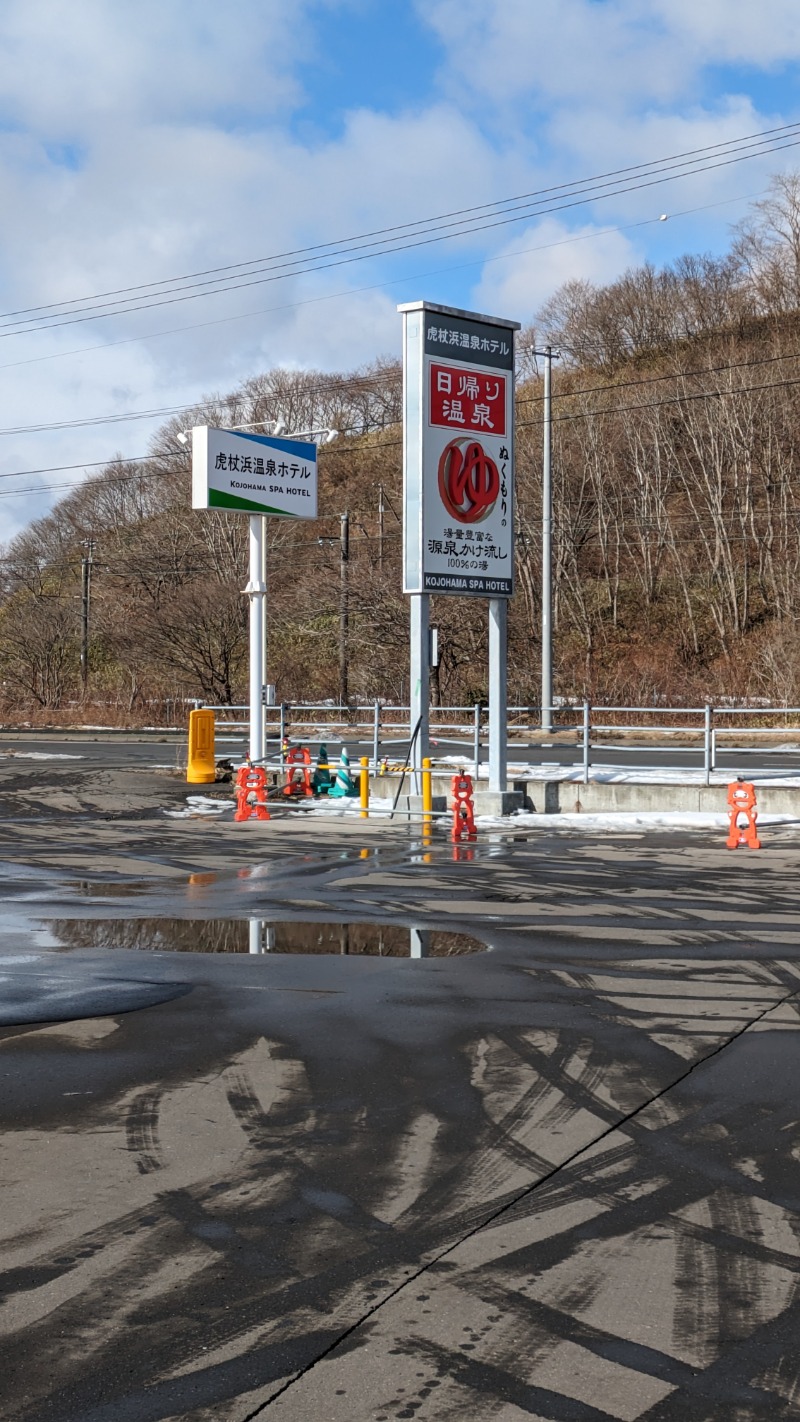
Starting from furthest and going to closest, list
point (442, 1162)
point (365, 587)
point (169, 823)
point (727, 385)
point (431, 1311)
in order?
point (727, 385), point (365, 587), point (169, 823), point (442, 1162), point (431, 1311)

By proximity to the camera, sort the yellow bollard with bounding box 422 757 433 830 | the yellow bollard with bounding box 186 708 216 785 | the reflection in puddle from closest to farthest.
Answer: the reflection in puddle
the yellow bollard with bounding box 422 757 433 830
the yellow bollard with bounding box 186 708 216 785

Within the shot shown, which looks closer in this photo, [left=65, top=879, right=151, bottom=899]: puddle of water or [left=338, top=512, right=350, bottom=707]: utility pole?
[left=65, top=879, right=151, bottom=899]: puddle of water

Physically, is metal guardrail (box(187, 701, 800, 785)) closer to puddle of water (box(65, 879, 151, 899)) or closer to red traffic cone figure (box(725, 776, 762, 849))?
red traffic cone figure (box(725, 776, 762, 849))

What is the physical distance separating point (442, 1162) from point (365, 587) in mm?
47742

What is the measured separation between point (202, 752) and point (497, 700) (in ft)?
25.6

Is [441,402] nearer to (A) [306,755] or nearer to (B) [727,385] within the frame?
(A) [306,755]

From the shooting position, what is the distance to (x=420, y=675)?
68.5 ft

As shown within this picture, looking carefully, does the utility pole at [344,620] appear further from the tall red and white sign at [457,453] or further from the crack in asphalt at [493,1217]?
the crack in asphalt at [493,1217]

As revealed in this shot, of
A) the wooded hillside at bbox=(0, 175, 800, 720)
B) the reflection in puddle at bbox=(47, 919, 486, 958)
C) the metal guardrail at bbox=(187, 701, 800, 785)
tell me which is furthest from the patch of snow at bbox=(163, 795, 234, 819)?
the wooded hillside at bbox=(0, 175, 800, 720)

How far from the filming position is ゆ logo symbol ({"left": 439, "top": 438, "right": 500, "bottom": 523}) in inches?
828

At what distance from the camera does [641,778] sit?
22.5 metres

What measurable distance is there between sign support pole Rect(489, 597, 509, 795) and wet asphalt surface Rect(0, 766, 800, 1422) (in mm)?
9008

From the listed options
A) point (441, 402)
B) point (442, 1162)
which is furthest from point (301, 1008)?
point (441, 402)

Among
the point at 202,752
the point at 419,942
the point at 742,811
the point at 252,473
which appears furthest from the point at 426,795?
the point at 419,942
